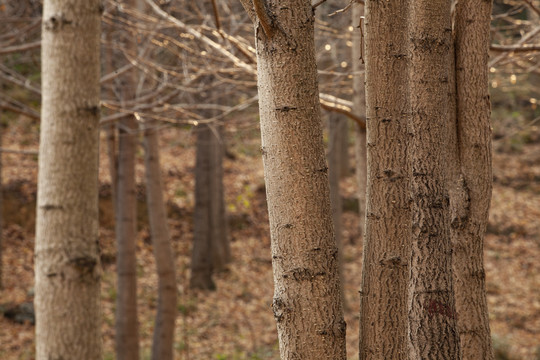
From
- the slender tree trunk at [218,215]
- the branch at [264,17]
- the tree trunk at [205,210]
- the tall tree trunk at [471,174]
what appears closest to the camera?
the branch at [264,17]

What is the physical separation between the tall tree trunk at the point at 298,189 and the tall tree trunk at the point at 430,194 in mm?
582

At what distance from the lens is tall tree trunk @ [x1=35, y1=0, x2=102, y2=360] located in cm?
188

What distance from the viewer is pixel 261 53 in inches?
67.5

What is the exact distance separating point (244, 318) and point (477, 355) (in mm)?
7985

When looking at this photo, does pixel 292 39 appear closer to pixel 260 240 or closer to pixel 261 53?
pixel 261 53

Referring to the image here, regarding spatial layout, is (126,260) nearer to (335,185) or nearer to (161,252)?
(161,252)

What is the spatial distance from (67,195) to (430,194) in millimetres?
1338

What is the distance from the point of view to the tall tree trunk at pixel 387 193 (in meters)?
1.93

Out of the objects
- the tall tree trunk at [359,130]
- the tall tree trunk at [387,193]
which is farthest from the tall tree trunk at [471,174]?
the tall tree trunk at [359,130]

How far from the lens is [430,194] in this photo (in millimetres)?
2154

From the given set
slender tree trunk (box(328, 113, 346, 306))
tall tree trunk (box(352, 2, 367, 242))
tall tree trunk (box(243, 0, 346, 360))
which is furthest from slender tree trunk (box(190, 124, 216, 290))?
tall tree trunk (box(243, 0, 346, 360))

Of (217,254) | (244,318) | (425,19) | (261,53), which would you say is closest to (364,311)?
(261,53)

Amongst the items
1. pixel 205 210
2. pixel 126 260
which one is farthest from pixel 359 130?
pixel 205 210

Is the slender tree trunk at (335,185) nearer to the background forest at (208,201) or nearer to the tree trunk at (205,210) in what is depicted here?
the background forest at (208,201)
